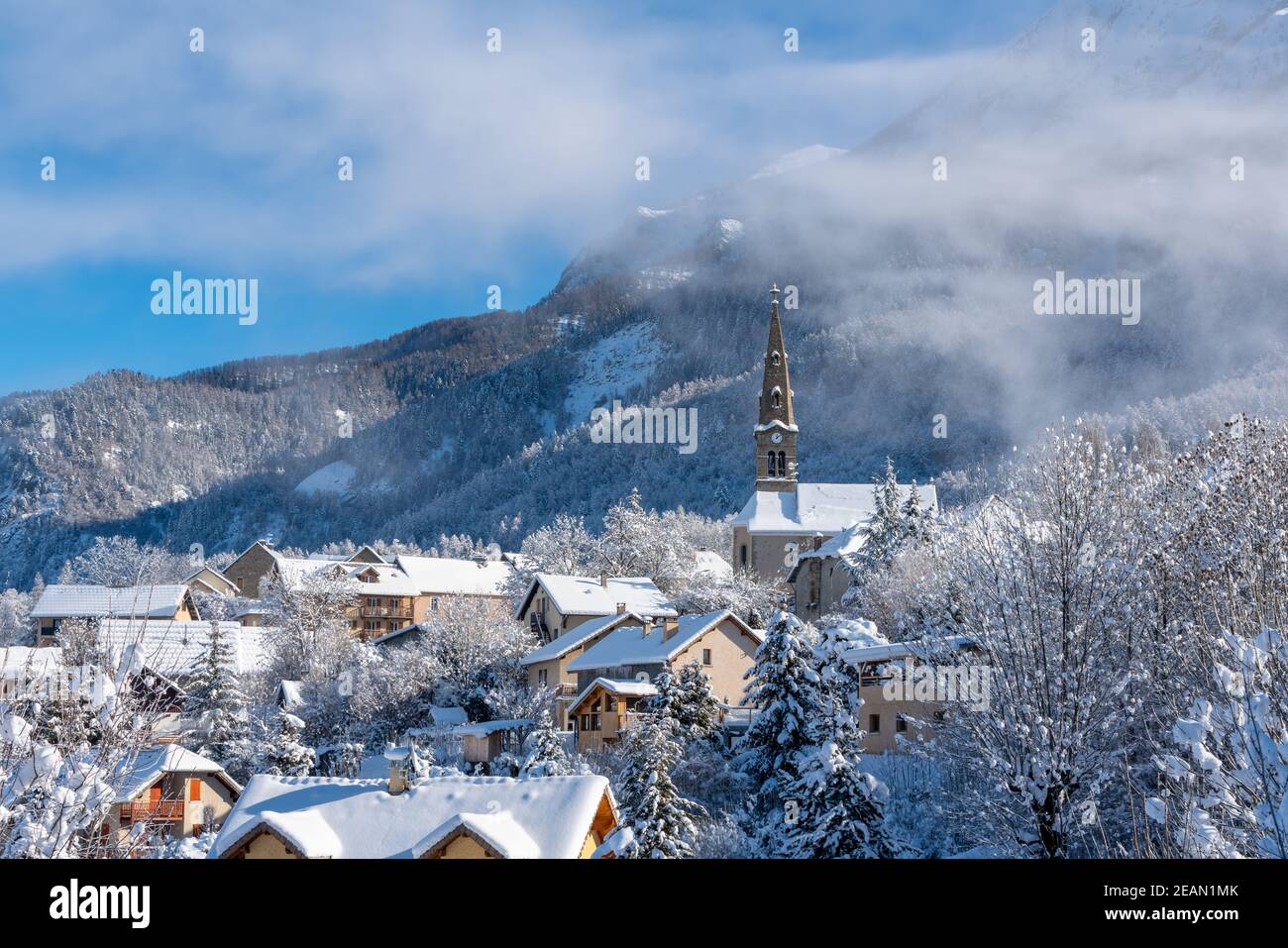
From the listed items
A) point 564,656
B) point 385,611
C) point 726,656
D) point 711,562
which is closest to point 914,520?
point 726,656

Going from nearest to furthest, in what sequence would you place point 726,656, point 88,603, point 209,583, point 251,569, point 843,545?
1. point 726,656
2. point 843,545
3. point 88,603
4. point 209,583
5. point 251,569

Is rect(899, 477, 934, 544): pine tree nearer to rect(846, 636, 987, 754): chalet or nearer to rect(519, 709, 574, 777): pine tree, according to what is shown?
rect(846, 636, 987, 754): chalet

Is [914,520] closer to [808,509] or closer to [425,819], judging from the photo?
[808,509]

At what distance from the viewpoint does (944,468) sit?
196 metres

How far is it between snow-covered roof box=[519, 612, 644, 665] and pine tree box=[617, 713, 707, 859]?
85.2 feet

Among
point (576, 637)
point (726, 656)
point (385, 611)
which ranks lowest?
point (385, 611)

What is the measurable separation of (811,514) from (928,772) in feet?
173

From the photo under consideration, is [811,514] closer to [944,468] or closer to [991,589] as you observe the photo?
[991,589]

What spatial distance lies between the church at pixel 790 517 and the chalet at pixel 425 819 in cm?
4622

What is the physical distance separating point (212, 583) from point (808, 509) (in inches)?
2305

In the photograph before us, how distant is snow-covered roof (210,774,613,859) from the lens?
79.0 feet

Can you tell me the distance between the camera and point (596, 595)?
226 ft

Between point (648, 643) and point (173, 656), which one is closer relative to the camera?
point (173, 656)
